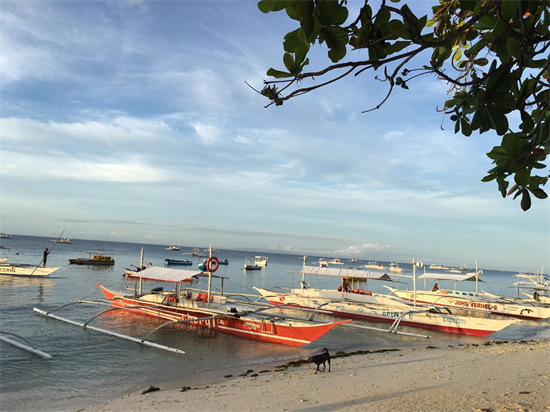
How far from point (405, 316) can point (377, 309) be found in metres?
1.48

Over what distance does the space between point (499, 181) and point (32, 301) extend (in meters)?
26.6

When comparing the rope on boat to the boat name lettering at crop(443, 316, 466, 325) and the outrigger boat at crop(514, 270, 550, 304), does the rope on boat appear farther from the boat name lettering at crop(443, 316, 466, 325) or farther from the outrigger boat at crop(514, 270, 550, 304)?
the outrigger boat at crop(514, 270, 550, 304)

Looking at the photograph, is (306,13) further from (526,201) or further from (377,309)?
(377,309)

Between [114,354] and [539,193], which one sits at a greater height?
[539,193]

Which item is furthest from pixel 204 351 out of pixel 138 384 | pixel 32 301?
pixel 32 301

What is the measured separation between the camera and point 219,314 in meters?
15.8

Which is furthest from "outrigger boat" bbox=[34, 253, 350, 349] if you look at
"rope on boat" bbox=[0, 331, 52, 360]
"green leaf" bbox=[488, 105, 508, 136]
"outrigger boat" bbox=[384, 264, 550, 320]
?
"outrigger boat" bbox=[384, 264, 550, 320]

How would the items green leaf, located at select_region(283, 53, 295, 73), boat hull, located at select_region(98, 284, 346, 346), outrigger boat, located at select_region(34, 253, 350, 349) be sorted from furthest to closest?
outrigger boat, located at select_region(34, 253, 350, 349), boat hull, located at select_region(98, 284, 346, 346), green leaf, located at select_region(283, 53, 295, 73)

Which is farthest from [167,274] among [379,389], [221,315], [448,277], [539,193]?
[448,277]

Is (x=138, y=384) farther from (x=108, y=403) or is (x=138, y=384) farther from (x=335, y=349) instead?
(x=335, y=349)

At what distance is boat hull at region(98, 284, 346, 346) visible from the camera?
14234 mm

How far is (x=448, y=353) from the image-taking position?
1303 cm

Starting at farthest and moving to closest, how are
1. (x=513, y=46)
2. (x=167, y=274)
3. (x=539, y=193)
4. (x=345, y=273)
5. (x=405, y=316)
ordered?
(x=345, y=273) < (x=405, y=316) < (x=167, y=274) < (x=539, y=193) < (x=513, y=46)

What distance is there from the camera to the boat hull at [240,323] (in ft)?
46.7
